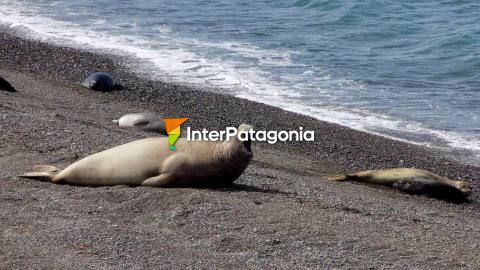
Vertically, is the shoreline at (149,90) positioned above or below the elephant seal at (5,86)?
below

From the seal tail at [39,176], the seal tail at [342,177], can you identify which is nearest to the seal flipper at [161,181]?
the seal tail at [39,176]

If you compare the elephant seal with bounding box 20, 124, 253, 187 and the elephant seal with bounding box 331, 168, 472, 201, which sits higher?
the elephant seal with bounding box 20, 124, 253, 187

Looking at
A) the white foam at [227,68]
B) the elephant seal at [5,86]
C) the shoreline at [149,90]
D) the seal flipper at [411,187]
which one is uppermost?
the elephant seal at [5,86]

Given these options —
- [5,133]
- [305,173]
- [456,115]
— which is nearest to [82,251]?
[5,133]

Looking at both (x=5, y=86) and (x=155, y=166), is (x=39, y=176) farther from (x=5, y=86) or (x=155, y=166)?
(x=5, y=86)

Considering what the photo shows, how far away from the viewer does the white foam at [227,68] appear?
45.1 feet

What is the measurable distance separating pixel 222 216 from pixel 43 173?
176 cm

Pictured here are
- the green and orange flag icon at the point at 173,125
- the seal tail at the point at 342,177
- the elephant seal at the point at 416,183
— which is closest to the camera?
the seal tail at the point at 342,177

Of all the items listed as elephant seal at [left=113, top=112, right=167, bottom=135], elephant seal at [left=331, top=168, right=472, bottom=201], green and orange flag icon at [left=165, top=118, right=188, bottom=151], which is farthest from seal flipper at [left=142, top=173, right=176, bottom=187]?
elephant seal at [left=113, top=112, right=167, bottom=135]

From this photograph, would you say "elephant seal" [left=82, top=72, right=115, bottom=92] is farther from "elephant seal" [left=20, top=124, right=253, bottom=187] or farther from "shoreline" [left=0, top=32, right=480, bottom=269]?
"elephant seal" [left=20, top=124, right=253, bottom=187]

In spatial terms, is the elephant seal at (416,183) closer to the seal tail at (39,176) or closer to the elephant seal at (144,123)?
the elephant seal at (144,123)

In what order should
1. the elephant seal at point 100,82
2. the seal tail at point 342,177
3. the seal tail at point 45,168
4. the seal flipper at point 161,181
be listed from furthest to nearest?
1. the elephant seal at point 100,82
2. the seal tail at point 342,177
3. the seal tail at point 45,168
4. the seal flipper at point 161,181

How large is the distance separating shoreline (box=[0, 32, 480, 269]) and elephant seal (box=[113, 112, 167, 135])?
0.33 meters

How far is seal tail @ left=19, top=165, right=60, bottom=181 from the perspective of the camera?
23.3 ft
